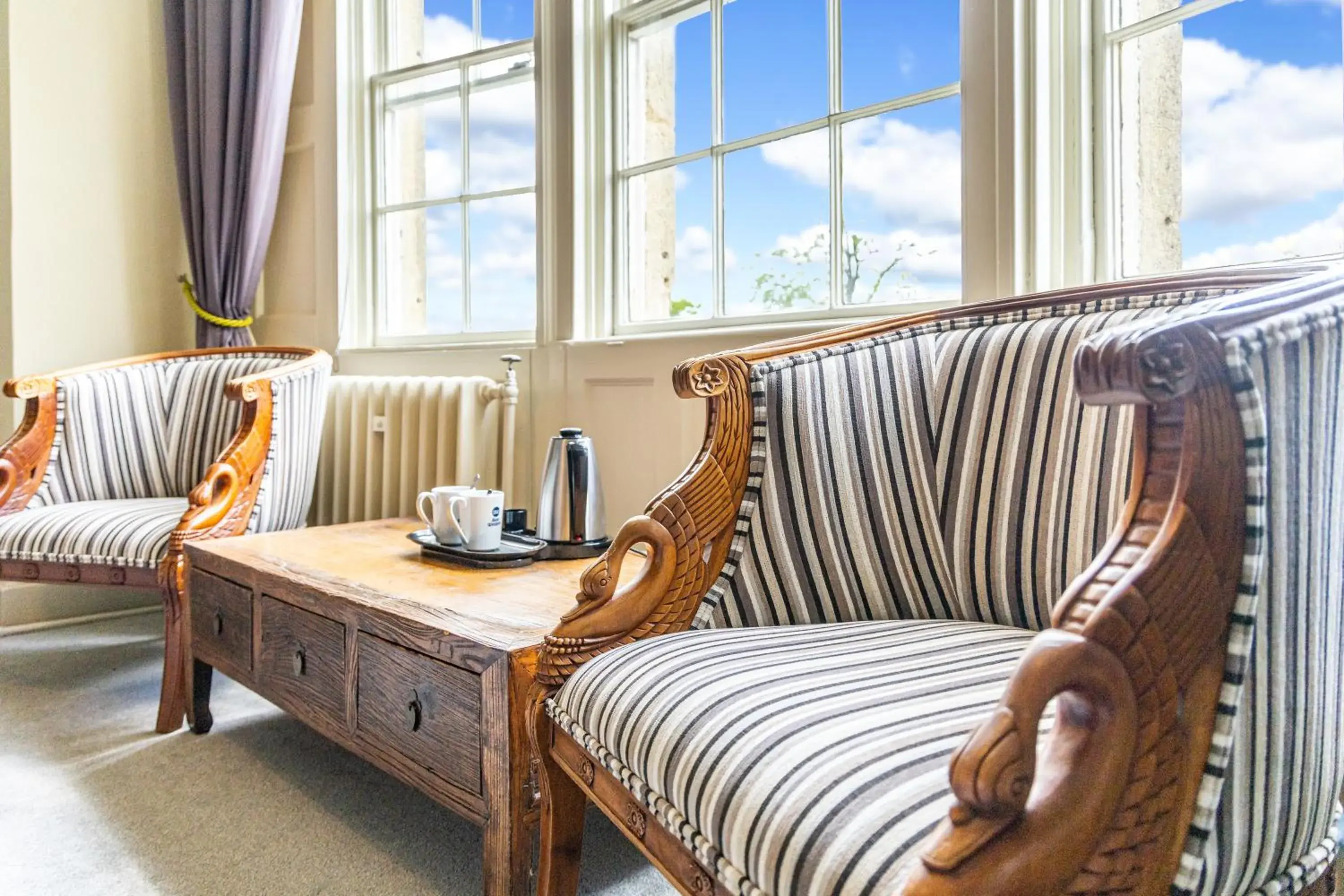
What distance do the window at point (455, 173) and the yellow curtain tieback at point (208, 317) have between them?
46 centimetres

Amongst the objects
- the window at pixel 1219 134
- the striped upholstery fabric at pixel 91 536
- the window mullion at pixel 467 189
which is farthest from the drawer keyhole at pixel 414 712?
the window mullion at pixel 467 189

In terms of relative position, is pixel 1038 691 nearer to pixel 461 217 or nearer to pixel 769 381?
pixel 769 381

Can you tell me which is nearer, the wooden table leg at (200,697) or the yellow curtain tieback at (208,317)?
the wooden table leg at (200,697)

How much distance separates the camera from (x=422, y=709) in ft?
4.30

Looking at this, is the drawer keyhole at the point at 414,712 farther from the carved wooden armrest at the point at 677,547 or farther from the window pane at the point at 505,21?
the window pane at the point at 505,21

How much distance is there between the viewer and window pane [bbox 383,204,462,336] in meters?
2.93

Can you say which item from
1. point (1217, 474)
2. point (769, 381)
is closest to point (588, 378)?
point (769, 381)

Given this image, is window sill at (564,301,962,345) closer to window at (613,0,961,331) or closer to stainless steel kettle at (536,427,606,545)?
window at (613,0,961,331)

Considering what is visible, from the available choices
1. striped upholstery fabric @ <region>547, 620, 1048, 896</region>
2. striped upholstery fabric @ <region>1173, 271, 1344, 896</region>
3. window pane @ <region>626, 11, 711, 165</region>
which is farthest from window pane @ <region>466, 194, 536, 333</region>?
striped upholstery fabric @ <region>1173, 271, 1344, 896</region>

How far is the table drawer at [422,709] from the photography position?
123 centimetres

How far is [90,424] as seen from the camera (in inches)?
98.7

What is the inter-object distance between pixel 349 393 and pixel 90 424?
67 cm

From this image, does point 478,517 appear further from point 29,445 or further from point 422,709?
point 29,445

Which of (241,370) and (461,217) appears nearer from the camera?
(241,370)
